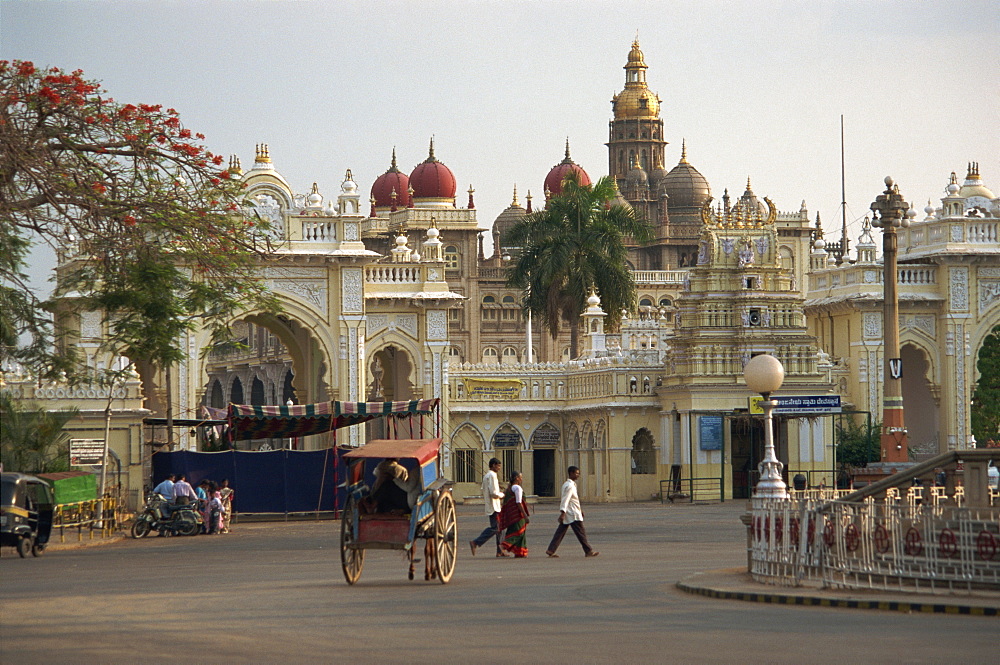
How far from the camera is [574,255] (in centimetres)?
4891

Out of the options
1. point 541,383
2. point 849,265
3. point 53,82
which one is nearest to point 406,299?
point 541,383

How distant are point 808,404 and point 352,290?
440 inches

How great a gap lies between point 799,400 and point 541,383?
26.2 ft

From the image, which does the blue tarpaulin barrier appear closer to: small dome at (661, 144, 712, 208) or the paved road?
the paved road

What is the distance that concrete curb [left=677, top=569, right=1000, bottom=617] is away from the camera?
1365 centimetres

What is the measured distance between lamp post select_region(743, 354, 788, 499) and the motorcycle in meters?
13.6

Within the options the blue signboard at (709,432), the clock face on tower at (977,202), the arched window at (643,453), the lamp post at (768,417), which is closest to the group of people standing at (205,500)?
the lamp post at (768,417)

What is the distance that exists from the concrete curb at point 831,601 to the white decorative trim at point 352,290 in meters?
26.4

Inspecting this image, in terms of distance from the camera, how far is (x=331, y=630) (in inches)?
509

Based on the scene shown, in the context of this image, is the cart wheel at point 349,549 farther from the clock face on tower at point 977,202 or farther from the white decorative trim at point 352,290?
the clock face on tower at point 977,202

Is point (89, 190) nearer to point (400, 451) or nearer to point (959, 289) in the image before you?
point (400, 451)

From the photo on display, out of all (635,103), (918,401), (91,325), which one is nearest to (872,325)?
(918,401)

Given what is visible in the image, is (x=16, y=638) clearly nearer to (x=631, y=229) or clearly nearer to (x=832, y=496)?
(x=832, y=496)

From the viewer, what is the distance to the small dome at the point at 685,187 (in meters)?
85.3
